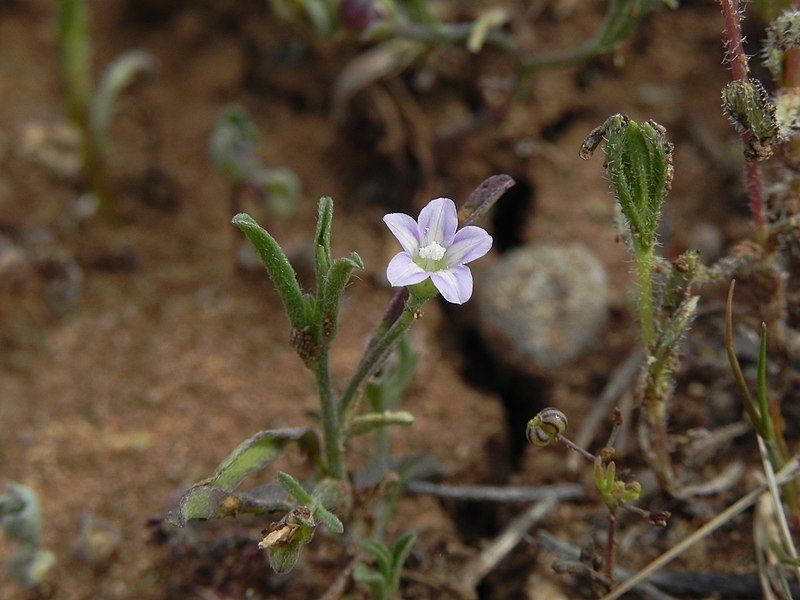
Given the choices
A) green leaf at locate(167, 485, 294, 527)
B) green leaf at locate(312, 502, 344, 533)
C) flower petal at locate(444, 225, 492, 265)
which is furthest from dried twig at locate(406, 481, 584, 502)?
flower petal at locate(444, 225, 492, 265)

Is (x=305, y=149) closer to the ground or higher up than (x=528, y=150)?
higher up

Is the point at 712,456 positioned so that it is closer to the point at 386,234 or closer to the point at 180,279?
the point at 386,234

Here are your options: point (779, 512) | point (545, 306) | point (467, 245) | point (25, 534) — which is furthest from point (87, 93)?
point (779, 512)

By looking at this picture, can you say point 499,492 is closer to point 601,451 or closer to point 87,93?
point 601,451

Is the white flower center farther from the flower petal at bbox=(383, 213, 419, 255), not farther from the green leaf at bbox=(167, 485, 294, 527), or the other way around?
the green leaf at bbox=(167, 485, 294, 527)

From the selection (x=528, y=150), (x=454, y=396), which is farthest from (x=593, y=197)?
(x=454, y=396)

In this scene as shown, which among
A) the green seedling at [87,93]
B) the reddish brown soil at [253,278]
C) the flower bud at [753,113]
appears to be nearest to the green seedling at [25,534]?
the reddish brown soil at [253,278]

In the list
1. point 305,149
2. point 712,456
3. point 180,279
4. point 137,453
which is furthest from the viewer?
point 305,149
